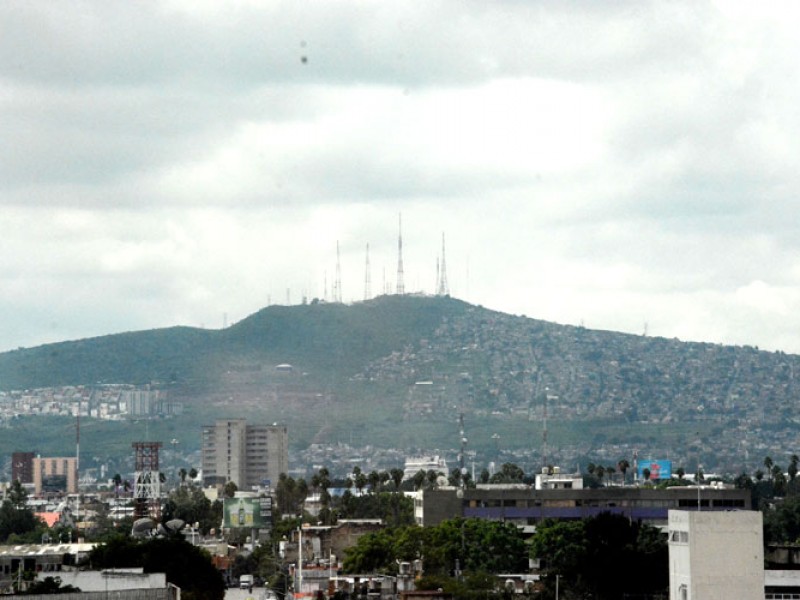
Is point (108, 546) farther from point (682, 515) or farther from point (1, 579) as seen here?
point (682, 515)

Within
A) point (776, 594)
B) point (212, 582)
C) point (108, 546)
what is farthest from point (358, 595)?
point (776, 594)

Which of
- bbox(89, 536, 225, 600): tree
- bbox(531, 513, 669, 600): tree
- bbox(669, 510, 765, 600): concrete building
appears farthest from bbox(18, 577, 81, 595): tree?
bbox(531, 513, 669, 600): tree

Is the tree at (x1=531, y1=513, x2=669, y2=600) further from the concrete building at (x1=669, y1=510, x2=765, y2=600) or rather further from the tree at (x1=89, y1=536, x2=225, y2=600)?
the concrete building at (x1=669, y1=510, x2=765, y2=600)

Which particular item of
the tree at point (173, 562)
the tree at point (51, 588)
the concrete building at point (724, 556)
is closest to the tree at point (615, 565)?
the tree at point (173, 562)

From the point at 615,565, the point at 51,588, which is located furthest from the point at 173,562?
the point at 51,588

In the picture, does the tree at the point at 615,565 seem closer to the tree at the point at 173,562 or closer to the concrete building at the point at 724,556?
the tree at the point at 173,562

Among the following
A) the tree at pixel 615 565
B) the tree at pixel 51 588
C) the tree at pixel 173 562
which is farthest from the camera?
the tree at pixel 173 562

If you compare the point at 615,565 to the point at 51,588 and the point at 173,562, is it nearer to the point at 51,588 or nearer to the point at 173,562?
the point at 173,562

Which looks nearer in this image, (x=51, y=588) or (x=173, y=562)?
(x=51, y=588)

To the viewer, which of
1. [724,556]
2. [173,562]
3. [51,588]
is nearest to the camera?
[51,588]
